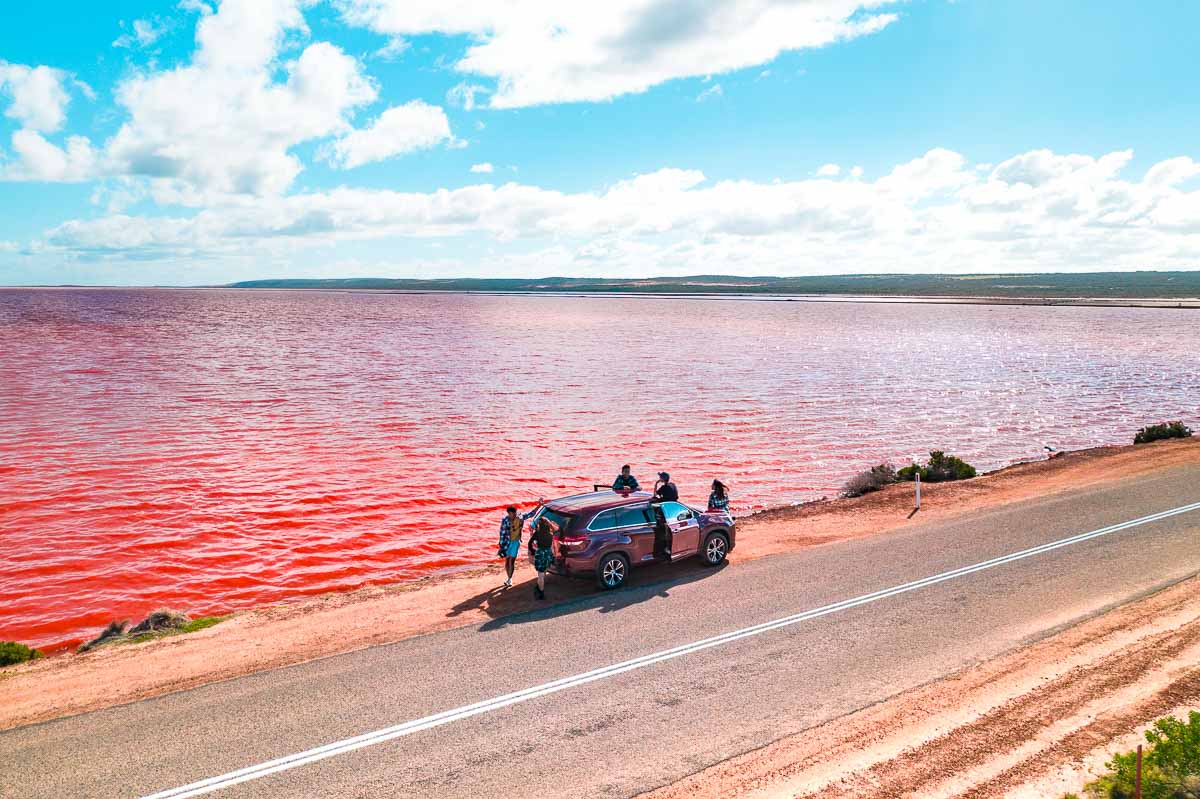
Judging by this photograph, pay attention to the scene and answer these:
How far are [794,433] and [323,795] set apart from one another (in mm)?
30635

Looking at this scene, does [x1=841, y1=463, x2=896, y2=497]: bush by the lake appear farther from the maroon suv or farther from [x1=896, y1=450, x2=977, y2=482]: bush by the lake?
the maroon suv

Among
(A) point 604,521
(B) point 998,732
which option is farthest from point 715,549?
(B) point 998,732

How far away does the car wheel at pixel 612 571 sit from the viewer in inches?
567

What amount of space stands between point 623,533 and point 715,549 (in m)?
2.51

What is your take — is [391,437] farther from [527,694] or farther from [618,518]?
[527,694]

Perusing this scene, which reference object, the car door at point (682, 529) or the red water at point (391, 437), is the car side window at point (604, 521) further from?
the red water at point (391, 437)

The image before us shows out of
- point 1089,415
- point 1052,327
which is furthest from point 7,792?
point 1052,327

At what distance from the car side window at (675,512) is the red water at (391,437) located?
645 centimetres

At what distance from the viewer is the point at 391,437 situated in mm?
33562

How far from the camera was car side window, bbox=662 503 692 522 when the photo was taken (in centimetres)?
1573

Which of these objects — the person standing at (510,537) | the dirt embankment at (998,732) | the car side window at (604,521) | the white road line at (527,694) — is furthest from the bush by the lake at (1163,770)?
the person standing at (510,537)

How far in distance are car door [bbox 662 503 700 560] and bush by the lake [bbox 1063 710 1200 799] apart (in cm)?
837

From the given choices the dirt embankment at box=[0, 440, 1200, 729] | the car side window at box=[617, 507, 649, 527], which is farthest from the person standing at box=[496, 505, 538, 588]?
the car side window at box=[617, 507, 649, 527]

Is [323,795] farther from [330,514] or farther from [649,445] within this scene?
[649,445]
